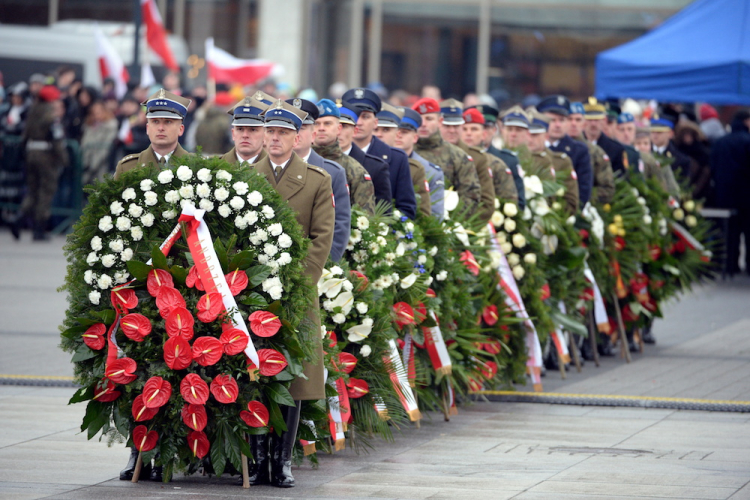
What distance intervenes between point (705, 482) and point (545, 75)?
24077 millimetres

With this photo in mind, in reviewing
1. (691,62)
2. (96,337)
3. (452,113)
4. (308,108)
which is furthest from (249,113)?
(691,62)

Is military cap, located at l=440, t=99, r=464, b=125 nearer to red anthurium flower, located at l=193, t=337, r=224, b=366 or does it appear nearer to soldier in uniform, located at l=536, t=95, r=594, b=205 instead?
soldier in uniform, located at l=536, t=95, r=594, b=205

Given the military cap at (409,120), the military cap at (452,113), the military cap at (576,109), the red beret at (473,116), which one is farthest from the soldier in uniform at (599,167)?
the military cap at (409,120)

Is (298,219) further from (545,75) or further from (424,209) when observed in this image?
(545,75)

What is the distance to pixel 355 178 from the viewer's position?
8547mm

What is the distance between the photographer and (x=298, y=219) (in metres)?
7.19

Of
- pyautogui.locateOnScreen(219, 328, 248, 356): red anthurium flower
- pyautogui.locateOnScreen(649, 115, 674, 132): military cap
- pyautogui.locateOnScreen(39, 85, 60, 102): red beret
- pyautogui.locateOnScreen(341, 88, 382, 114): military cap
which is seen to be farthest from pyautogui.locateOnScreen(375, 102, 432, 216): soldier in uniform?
pyautogui.locateOnScreen(39, 85, 60, 102): red beret

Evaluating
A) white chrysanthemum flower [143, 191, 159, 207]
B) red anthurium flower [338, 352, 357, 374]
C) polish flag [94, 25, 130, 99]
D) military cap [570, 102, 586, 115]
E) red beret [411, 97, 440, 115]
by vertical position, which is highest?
polish flag [94, 25, 130, 99]

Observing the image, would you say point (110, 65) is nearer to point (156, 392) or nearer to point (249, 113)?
point (249, 113)

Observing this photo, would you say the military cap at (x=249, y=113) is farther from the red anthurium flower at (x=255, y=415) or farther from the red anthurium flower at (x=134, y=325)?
the red anthurium flower at (x=255, y=415)

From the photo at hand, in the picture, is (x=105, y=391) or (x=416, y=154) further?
(x=416, y=154)

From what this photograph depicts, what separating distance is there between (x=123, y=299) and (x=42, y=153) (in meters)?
13.9

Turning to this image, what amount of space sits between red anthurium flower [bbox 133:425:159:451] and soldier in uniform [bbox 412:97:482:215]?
4131 mm

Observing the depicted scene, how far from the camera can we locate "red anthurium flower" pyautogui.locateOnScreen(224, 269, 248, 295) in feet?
21.9
